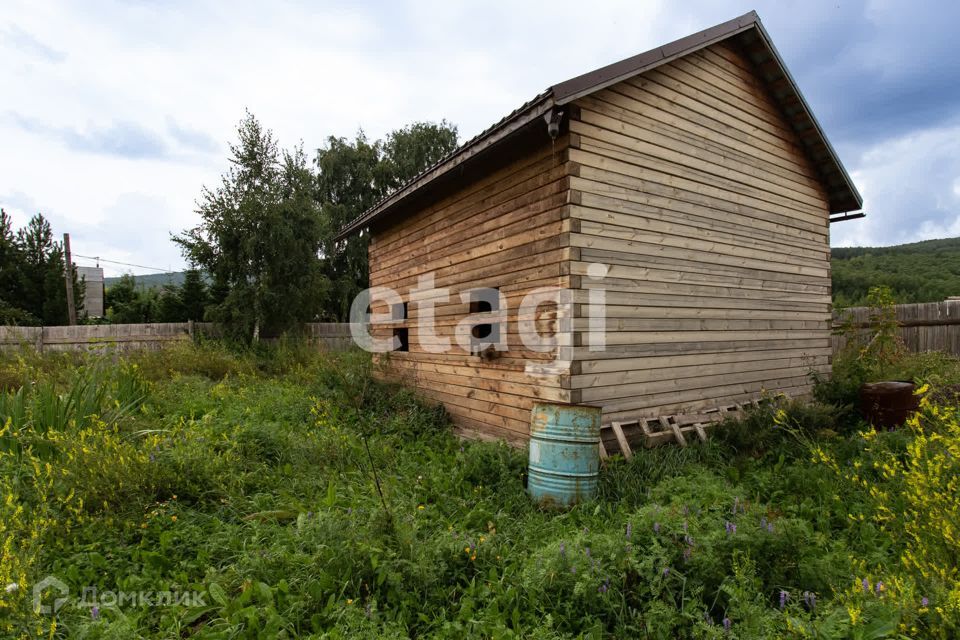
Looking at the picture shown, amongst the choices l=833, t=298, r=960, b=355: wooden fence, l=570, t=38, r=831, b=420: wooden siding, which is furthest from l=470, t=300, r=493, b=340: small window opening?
l=833, t=298, r=960, b=355: wooden fence

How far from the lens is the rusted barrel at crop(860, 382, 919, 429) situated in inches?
259

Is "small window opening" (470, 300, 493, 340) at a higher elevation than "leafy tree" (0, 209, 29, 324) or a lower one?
lower

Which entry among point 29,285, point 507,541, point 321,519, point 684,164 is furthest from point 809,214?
point 29,285

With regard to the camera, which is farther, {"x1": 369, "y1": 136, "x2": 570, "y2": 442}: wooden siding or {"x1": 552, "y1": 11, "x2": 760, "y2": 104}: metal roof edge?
{"x1": 369, "y1": 136, "x2": 570, "y2": 442}: wooden siding

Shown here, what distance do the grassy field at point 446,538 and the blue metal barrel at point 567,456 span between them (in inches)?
7.8

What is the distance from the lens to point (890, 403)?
6637mm

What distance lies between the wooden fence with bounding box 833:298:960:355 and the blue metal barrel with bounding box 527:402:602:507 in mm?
9236

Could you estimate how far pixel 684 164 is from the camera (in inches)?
252

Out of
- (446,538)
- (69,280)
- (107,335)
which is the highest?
(69,280)

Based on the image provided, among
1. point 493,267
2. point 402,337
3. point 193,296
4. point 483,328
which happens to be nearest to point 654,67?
point 493,267

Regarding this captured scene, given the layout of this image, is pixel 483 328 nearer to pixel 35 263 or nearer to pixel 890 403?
pixel 890 403

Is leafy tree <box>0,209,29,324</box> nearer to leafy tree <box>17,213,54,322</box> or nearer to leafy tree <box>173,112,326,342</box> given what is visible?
leafy tree <box>17,213,54,322</box>

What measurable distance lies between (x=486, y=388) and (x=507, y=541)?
2859 millimetres

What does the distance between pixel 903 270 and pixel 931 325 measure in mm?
17464
